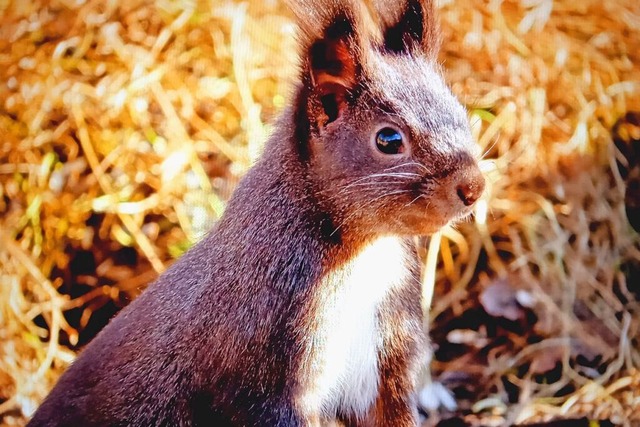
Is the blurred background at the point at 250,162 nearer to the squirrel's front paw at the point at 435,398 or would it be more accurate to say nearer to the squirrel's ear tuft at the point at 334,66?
the squirrel's front paw at the point at 435,398

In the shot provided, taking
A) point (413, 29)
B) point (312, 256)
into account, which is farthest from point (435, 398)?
point (413, 29)

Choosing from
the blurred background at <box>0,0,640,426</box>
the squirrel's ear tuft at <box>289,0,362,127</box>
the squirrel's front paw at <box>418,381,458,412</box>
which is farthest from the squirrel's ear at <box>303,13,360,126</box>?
the squirrel's front paw at <box>418,381,458,412</box>

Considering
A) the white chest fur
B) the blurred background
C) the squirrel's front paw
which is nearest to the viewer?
the white chest fur

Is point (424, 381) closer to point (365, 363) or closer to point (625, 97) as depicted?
point (365, 363)

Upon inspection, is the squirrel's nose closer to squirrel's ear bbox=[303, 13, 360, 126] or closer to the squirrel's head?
the squirrel's head

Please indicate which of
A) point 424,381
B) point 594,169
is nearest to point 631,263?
point 594,169

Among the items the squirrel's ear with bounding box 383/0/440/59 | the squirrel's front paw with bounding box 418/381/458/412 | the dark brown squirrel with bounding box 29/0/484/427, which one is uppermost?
the squirrel's ear with bounding box 383/0/440/59

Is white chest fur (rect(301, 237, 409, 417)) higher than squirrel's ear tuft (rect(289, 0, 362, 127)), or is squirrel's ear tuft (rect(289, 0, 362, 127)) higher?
squirrel's ear tuft (rect(289, 0, 362, 127))
